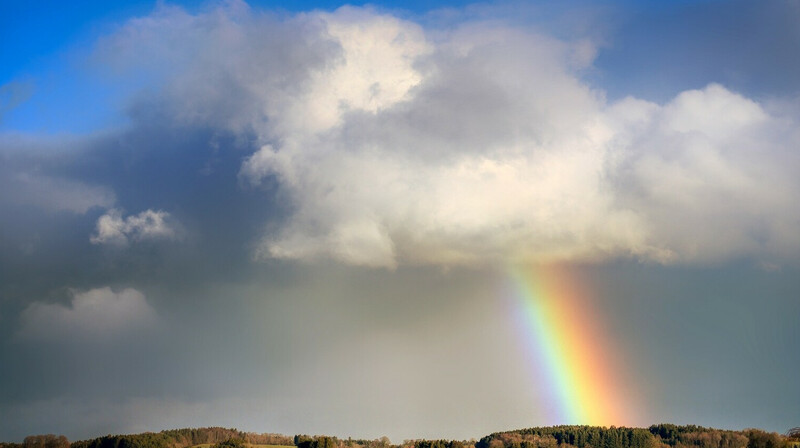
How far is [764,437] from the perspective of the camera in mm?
161875
